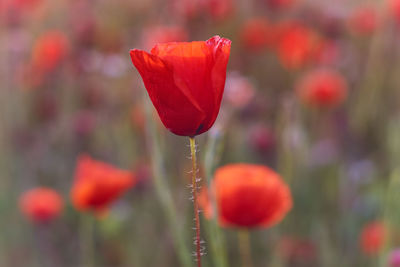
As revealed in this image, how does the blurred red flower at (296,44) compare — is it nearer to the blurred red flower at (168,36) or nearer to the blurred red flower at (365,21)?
the blurred red flower at (365,21)

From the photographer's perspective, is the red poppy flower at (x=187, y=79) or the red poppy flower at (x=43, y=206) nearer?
the red poppy flower at (x=187, y=79)

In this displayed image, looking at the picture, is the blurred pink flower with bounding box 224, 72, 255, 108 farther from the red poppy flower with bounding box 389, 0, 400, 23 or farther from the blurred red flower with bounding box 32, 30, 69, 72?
the red poppy flower with bounding box 389, 0, 400, 23

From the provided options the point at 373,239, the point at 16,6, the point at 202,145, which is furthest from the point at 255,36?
the point at 373,239

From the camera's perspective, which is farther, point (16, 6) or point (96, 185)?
point (16, 6)

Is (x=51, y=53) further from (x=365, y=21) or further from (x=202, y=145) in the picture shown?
(x=365, y=21)

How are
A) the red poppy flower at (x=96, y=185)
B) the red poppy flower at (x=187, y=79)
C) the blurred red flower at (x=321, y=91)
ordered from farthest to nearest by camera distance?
the blurred red flower at (x=321, y=91), the red poppy flower at (x=96, y=185), the red poppy flower at (x=187, y=79)

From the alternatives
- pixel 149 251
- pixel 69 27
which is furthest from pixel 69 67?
pixel 149 251

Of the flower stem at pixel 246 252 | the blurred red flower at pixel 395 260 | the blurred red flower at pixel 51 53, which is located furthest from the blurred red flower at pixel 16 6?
the blurred red flower at pixel 395 260
